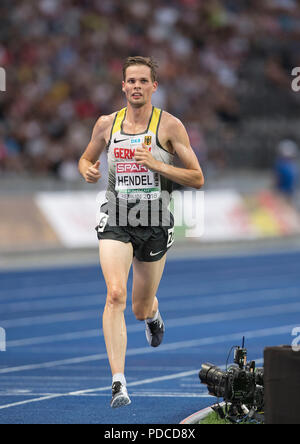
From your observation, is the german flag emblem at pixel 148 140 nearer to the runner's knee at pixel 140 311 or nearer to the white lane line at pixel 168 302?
the runner's knee at pixel 140 311

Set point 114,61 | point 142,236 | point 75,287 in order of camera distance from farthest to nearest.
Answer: point 114,61, point 75,287, point 142,236

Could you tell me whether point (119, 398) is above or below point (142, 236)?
below

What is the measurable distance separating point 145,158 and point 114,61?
706 inches

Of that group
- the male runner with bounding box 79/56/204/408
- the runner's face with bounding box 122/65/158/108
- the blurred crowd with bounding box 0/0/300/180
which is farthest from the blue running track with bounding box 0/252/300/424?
the blurred crowd with bounding box 0/0/300/180

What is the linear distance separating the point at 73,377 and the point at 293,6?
927 inches

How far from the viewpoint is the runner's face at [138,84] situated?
7.00 meters

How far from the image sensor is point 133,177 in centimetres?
712

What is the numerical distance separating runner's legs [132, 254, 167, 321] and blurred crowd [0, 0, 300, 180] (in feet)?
45.2

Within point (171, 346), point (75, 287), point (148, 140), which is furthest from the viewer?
point (75, 287)

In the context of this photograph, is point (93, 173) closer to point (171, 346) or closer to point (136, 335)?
point (171, 346)

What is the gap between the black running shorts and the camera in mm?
7188

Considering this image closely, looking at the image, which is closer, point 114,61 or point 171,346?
point 171,346

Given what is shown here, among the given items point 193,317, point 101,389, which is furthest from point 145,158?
point 193,317

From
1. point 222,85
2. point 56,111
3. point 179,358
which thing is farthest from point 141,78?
point 222,85
